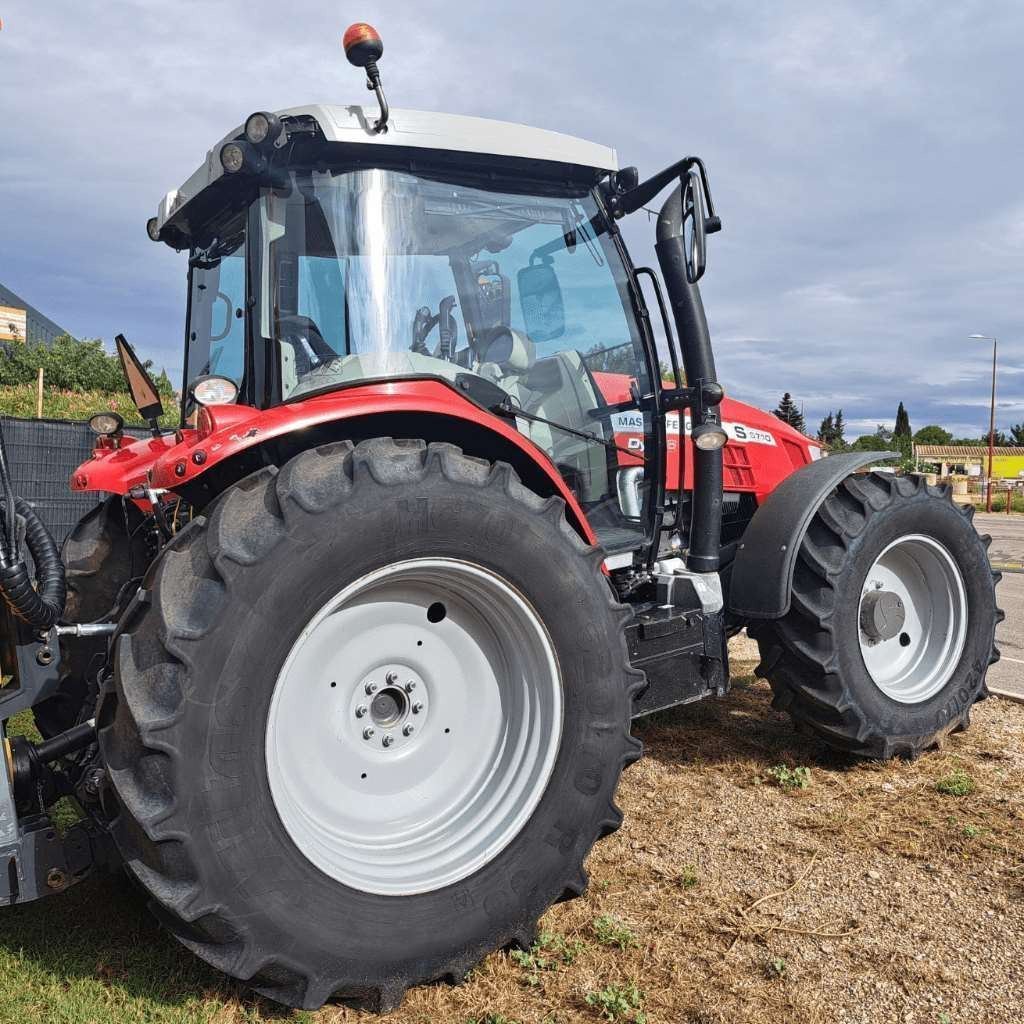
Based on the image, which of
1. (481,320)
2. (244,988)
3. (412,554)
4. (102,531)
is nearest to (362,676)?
(412,554)

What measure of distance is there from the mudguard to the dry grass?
0.76m

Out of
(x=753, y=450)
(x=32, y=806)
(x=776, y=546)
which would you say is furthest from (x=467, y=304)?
(x=32, y=806)

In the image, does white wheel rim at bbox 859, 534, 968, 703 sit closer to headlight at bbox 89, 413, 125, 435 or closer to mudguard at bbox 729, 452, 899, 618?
mudguard at bbox 729, 452, 899, 618

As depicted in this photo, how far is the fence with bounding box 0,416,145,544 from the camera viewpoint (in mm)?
8664

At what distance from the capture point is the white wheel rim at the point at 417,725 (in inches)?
94.3

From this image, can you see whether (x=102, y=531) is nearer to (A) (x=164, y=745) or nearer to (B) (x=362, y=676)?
(B) (x=362, y=676)

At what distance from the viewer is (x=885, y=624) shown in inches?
156

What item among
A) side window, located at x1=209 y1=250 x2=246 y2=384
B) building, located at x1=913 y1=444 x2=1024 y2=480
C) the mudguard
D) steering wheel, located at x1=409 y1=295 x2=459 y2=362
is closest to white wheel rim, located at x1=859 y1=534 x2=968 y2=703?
the mudguard

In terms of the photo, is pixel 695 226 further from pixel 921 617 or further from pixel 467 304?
pixel 921 617

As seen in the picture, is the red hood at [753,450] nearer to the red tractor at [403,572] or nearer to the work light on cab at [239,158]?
the red tractor at [403,572]

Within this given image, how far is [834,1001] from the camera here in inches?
90.2

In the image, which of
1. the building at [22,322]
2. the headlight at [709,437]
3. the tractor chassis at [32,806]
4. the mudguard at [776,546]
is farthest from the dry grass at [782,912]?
the building at [22,322]

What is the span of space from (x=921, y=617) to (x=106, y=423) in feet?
12.1

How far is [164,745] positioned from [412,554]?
749 mm
